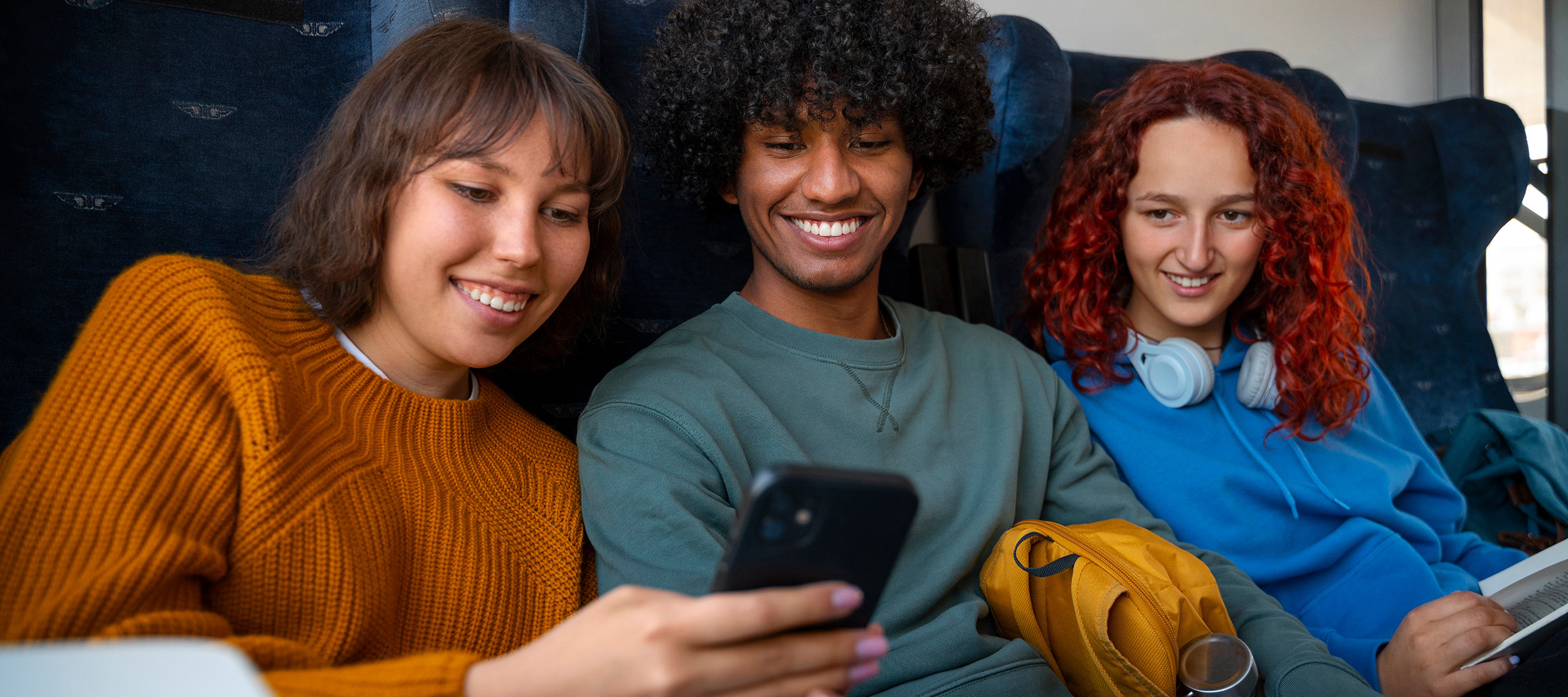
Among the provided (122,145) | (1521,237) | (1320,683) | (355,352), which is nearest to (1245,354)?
(1320,683)

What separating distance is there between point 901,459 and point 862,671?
1.84 feet

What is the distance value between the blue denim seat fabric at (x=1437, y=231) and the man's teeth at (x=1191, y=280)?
3.52 ft

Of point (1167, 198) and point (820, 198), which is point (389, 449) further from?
point (1167, 198)

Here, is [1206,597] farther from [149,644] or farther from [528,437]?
[149,644]

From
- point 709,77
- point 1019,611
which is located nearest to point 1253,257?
point 1019,611

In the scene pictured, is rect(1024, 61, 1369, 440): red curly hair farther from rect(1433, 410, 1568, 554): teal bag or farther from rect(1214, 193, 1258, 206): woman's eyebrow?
rect(1433, 410, 1568, 554): teal bag

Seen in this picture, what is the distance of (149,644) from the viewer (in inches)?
17.3

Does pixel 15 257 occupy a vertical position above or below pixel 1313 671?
above

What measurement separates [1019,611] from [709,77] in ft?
2.92

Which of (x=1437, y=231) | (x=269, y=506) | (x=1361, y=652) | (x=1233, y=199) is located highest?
(x=1233, y=199)

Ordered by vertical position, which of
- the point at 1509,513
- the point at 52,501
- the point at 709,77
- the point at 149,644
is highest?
the point at 709,77

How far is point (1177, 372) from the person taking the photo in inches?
61.1

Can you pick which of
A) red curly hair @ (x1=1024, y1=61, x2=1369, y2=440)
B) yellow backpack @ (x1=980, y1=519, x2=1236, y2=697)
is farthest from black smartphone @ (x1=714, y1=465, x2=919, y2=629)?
red curly hair @ (x1=1024, y1=61, x2=1369, y2=440)

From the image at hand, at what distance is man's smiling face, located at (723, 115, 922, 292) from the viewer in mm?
1354
